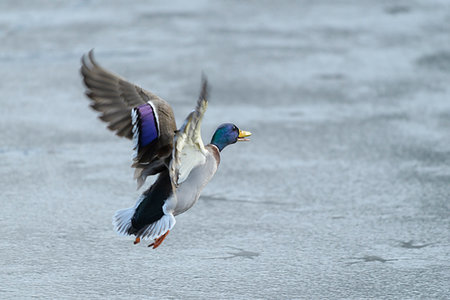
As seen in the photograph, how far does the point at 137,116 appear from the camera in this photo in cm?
466

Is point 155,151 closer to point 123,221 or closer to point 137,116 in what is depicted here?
point 137,116

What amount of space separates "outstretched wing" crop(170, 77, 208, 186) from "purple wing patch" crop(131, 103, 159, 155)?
0.16 m

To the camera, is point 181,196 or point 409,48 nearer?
point 181,196

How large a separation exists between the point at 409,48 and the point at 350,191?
3.75m

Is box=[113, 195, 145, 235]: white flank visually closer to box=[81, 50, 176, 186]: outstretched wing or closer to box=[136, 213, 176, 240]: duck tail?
box=[136, 213, 176, 240]: duck tail

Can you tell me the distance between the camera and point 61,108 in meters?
7.57

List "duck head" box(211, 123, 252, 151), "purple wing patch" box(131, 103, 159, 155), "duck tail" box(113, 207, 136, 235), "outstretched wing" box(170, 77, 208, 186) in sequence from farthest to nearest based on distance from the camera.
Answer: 1. "duck head" box(211, 123, 252, 151)
2. "duck tail" box(113, 207, 136, 235)
3. "purple wing patch" box(131, 103, 159, 155)
4. "outstretched wing" box(170, 77, 208, 186)

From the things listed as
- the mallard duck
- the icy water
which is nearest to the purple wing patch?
the mallard duck

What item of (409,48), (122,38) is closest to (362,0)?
(409,48)

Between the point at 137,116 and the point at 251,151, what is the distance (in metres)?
2.21

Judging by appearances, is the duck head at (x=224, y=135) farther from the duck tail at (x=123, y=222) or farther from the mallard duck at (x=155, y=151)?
the duck tail at (x=123, y=222)

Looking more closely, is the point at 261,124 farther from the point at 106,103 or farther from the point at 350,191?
the point at 106,103

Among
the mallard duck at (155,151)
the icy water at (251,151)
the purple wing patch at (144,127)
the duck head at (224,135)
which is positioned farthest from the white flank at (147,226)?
the duck head at (224,135)

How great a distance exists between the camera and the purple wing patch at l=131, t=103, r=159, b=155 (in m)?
4.66
